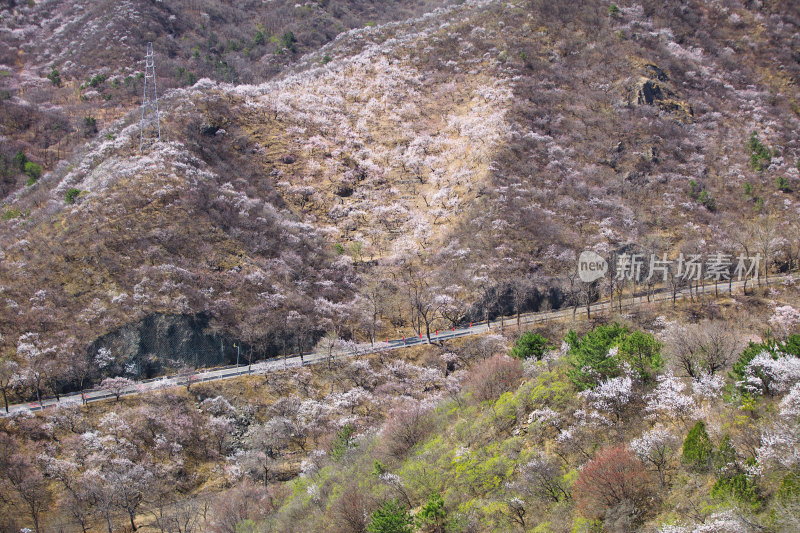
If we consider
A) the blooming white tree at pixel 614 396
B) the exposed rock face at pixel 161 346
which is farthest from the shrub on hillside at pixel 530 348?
the exposed rock face at pixel 161 346

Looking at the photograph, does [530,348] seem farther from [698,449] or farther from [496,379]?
[698,449]

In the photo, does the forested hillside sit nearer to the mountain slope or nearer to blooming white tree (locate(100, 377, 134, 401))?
the mountain slope

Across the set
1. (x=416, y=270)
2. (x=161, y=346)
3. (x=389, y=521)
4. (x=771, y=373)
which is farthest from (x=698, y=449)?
(x=416, y=270)

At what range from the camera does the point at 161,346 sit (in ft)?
172

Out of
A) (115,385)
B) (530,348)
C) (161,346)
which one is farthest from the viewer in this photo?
(161,346)

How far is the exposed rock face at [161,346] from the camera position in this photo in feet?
166

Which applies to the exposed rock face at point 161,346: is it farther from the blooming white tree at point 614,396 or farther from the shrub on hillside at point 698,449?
the shrub on hillside at point 698,449

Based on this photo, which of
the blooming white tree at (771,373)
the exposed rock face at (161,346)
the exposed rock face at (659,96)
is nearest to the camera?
the blooming white tree at (771,373)

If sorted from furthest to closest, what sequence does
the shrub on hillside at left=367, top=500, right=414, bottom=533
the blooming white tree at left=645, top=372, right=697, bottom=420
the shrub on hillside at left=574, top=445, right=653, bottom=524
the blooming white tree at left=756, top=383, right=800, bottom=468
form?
the blooming white tree at left=645, top=372, right=697, bottom=420 → the shrub on hillside at left=367, top=500, right=414, bottom=533 → the shrub on hillside at left=574, top=445, right=653, bottom=524 → the blooming white tree at left=756, top=383, right=800, bottom=468

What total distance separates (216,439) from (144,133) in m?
45.8

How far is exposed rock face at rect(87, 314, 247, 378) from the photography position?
166 ft

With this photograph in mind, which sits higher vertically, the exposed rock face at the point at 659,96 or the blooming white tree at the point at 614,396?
the exposed rock face at the point at 659,96

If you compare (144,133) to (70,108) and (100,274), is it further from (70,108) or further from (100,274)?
(70,108)

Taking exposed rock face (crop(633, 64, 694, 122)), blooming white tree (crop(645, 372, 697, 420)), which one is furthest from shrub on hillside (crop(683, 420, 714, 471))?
exposed rock face (crop(633, 64, 694, 122))
